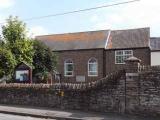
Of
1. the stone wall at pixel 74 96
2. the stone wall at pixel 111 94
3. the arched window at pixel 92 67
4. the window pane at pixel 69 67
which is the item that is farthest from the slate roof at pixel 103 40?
the stone wall at pixel 111 94

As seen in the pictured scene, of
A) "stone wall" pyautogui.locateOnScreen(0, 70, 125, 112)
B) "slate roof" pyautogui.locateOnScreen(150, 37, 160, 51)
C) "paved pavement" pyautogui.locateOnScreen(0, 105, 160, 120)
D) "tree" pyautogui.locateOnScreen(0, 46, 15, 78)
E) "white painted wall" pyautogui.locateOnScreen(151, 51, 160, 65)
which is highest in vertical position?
"slate roof" pyautogui.locateOnScreen(150, 37, 160, 51)

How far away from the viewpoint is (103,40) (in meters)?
47.9

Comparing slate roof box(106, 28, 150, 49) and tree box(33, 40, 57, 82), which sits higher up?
slate roof box(106, 28, 150, 49)

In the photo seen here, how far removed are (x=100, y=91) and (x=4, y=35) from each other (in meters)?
13.8

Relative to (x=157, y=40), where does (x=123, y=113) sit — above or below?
below

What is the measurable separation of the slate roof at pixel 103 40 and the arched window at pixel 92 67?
185 centimetres

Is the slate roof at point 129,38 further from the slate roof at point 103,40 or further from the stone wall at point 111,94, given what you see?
the stone wall at point 111,94

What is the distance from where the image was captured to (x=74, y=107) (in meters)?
19.3

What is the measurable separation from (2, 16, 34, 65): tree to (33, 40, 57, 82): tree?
3487mm

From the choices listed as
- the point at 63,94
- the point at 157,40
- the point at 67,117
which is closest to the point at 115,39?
the point at 157,40

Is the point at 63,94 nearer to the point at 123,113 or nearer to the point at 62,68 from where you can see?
the point at 123,113

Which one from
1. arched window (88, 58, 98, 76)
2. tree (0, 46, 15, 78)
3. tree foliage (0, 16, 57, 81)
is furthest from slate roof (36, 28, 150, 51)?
tree (0, 46, 15, 78)

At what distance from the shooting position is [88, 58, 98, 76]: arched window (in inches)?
1868

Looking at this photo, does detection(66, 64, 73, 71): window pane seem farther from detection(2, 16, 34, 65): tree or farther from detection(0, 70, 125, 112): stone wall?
detection(0, 70, 125, 112): stone wall
